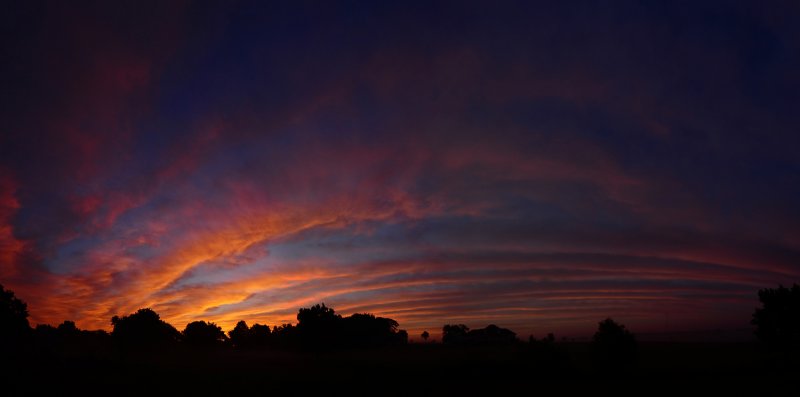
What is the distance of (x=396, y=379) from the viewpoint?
170 feet

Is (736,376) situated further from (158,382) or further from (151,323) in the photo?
(151,323)

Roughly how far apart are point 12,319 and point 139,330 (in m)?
53.6

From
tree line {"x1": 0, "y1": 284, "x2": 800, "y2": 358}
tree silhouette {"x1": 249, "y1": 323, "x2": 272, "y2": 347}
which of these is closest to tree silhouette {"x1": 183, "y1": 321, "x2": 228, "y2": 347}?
tree line {"x1": 0, "y1": 284, "x2": 800, "y2": 358}

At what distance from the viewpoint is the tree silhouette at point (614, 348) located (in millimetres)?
47812

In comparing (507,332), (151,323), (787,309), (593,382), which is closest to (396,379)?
(593,382)

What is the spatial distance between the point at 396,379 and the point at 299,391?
14.2 metres

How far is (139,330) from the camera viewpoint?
10588 centimetres

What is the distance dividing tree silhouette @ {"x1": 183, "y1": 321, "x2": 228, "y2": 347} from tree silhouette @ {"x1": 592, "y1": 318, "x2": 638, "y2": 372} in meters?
145

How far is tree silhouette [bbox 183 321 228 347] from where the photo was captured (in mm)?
152750

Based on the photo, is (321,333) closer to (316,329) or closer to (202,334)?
(316,329)

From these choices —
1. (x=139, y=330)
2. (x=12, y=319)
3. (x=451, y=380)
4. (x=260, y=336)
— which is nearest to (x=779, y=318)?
(x=451, y=380)

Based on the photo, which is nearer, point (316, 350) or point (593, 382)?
point (593, 382)

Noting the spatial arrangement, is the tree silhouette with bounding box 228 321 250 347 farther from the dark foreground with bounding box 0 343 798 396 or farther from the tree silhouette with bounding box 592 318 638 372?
the tree silhouette with bounding box 592 318 638 372

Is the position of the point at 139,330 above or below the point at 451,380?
above
